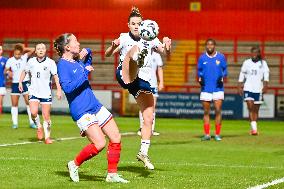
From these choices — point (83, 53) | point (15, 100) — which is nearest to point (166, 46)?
point (83, 53)

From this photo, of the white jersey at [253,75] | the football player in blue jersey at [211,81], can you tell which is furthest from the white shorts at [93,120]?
the white jersey at [253,75]

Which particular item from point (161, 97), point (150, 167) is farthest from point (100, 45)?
point (150, 167)

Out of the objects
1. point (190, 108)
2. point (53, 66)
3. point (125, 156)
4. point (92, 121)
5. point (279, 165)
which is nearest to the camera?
point (92, 121)

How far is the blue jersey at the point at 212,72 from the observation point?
22.4 metres

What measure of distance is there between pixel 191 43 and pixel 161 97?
10.6 m

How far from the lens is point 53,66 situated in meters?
20.9

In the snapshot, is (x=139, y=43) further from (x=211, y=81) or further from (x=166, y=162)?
(x=211, y=81)

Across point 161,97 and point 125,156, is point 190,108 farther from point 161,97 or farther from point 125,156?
point 125,156

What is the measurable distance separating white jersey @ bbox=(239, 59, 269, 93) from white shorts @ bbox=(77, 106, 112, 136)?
42.9 feet

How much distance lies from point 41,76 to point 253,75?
738cm

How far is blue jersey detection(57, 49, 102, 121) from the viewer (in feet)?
41.9

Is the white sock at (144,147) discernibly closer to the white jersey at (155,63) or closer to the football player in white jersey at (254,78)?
the white jersey at (155,63)

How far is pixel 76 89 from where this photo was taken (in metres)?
12.8

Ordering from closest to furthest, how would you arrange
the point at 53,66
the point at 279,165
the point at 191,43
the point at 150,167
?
1. the point at 150,167
2. the point at 279,165
3. the point at 53,66
4. the point at 191,43
